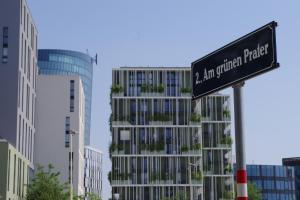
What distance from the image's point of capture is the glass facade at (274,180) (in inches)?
6634

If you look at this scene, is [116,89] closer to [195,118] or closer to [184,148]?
[195,118]

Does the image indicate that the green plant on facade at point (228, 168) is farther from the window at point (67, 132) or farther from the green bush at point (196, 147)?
the window at point (67, 132)

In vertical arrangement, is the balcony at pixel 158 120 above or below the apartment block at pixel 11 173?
above

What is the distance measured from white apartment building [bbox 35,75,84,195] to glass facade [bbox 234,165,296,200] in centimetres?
5719

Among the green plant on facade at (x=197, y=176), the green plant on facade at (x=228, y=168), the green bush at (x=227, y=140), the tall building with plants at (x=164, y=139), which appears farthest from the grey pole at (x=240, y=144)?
the green bush at (x=227, y=140)

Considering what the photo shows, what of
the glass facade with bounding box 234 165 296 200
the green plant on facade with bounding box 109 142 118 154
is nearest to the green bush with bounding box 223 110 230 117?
the green plant on facade with bounding box 109 142 118 154


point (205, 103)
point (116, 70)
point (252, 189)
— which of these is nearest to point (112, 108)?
point (116, 70)

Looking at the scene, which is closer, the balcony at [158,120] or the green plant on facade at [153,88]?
the balcony at [158,120]

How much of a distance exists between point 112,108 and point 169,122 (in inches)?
368

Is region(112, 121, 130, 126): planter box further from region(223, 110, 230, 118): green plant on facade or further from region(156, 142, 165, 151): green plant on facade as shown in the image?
region(223, 110, 230, 118): green plant on facade

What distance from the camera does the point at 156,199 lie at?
338ft

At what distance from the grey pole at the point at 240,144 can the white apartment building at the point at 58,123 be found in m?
112

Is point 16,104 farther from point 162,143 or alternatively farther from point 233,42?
point 233,42

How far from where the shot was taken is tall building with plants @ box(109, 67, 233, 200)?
103 metres
